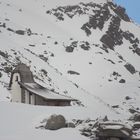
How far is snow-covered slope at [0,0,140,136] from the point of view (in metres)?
106

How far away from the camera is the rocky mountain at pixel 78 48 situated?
106 meters

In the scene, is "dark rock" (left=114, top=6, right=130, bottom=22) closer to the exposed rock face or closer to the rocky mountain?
the rocky mountain

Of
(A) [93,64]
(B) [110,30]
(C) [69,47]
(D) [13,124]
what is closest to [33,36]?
(C) [69,47]

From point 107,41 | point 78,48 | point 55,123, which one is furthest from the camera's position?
point 107,41

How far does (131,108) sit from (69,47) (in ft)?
141

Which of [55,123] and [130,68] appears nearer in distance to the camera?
[55,123]

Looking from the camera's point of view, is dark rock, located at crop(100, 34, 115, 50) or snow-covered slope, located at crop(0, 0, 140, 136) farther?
dark rock, located at crop(100, 34, 115, 50)

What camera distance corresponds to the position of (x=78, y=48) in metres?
144

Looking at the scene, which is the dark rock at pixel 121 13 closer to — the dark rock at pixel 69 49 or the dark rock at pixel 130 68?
the dark rock at pixel 130 68

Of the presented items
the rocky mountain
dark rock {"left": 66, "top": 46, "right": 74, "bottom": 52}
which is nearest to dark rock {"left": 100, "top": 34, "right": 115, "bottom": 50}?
the rocky mountain

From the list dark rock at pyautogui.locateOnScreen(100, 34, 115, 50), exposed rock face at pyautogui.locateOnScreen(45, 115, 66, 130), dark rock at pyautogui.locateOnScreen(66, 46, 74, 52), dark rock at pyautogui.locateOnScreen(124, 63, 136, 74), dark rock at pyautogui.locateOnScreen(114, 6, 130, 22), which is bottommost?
exposed rock face at pyautogui.locateOnScreen(45, 115, 66, 130)

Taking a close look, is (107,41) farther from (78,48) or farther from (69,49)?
(69,49)

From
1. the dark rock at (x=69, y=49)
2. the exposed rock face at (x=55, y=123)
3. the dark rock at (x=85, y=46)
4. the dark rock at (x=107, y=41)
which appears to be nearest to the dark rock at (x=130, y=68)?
the dark rock at (x=85, y=46)

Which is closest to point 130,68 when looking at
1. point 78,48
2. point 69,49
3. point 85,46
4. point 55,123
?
point 85,46
